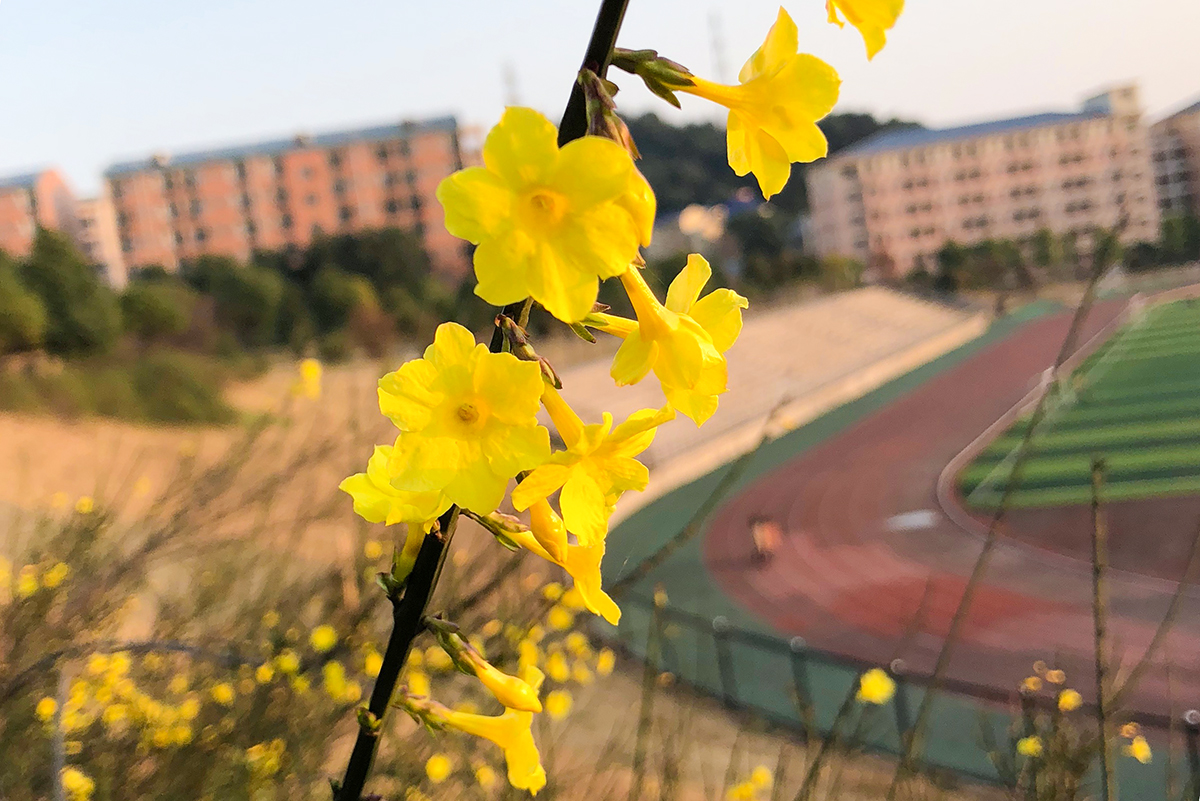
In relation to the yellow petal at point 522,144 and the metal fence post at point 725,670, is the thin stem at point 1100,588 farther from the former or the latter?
the metal fence post at point 725,670

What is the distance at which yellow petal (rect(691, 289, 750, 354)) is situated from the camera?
34 cm

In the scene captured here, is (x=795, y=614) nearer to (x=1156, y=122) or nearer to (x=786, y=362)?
(x=1156, y=122)

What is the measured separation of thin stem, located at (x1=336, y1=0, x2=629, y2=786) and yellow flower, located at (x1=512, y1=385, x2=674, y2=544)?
0.05 meters

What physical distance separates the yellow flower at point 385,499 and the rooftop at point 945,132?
A: 285 inches

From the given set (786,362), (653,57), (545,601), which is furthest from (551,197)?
(786,362)

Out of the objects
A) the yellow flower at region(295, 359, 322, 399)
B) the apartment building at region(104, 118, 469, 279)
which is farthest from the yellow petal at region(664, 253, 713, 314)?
the apartment building at region(104, 118, 469, 279)

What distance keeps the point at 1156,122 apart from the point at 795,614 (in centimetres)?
350

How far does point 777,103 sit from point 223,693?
1619mm

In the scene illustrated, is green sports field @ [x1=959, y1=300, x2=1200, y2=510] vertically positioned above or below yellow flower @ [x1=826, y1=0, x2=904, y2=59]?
below

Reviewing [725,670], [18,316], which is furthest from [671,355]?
[18,316]

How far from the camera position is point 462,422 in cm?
29

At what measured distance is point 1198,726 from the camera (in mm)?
2010

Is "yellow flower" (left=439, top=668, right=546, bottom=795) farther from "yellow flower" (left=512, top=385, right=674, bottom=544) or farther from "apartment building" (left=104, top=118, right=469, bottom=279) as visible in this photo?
"apartment building" (left=104, top=118, right=469, bottom=279)

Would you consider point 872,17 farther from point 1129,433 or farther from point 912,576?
point 1129,433
